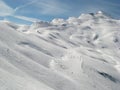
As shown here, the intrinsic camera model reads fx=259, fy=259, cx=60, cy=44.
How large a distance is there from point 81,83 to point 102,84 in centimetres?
687

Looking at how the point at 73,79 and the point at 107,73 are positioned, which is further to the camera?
the point at 107,73

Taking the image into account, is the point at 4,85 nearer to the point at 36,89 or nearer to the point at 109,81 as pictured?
the point at 36,89

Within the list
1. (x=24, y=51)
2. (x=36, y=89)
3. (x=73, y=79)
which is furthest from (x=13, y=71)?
(x=24, y=51)

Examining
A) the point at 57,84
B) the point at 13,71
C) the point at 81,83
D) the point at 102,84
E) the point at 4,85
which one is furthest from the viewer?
the point at 102,84

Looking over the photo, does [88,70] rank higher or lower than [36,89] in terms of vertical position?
higher

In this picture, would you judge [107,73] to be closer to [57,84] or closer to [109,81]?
[109,81]

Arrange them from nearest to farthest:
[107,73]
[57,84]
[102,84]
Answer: [57,84] → [102,84] → [107,73]

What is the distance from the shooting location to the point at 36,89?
28578 millimetres

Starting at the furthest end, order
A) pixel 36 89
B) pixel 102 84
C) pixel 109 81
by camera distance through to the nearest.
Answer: pixel 109 81
pixel 102 84
pixel 36 89

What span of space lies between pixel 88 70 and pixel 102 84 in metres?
7.36

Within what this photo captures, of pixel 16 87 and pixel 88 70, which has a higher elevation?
pixel 88 70

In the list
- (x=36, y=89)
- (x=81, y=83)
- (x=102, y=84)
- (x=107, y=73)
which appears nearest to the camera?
(x=36, y=89)

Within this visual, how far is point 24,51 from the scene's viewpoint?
5447cm

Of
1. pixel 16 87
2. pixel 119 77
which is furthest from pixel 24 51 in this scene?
Result: pixel 16 87
